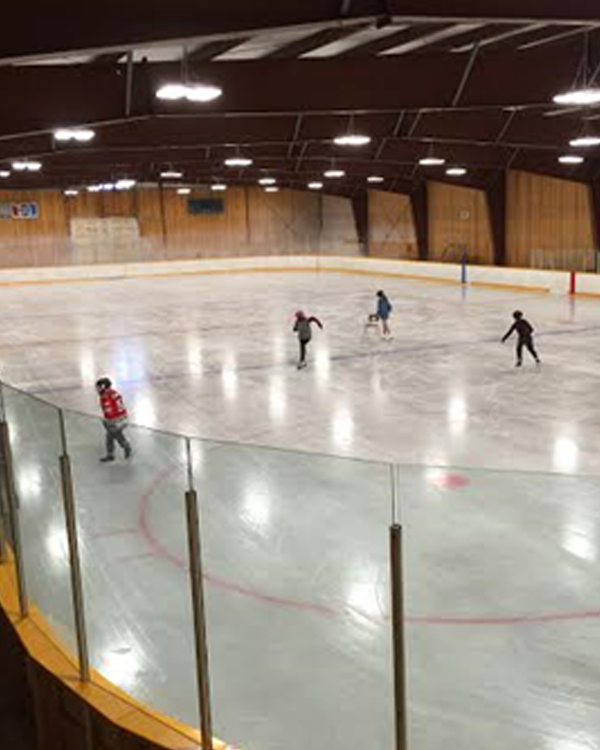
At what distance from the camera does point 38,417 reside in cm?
614

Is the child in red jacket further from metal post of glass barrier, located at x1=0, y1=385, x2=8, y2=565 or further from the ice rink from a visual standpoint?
metal post of glass barrier, located at x1=0, y1=385, x2=8, y2=565

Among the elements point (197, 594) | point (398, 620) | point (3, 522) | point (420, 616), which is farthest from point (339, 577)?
point (398, 620)

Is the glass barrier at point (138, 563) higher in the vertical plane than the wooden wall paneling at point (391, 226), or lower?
lower

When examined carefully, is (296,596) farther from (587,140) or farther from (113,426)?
(587,140)

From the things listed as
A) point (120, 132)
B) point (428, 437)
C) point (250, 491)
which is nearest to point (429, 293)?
point (120, 132)

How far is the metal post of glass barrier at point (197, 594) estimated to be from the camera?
403 centimetres

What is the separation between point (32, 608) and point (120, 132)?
16.8 metres

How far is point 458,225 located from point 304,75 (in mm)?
29305

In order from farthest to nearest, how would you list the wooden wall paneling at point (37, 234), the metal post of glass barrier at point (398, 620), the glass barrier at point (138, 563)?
the wooden wall paneling at point (37, 234) < the glass barrier at point (138, 563) < the metal post of glass barrier at point (398, 620)

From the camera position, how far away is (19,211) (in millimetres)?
46062

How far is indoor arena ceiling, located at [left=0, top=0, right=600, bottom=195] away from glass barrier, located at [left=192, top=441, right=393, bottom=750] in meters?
3.91

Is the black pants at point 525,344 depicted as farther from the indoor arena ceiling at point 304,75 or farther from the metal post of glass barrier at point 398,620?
the metal post of glass barrier at point 398,620

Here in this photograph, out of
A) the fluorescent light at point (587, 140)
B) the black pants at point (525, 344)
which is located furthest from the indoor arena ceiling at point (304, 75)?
the black pants at point (525, 344)

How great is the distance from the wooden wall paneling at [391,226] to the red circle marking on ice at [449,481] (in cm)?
4017
